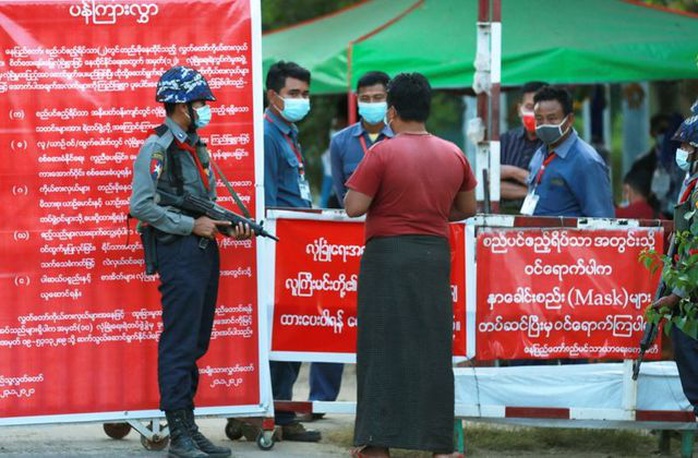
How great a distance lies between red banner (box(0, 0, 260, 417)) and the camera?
7.13 m

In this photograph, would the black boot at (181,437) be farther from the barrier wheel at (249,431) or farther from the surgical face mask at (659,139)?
the surgical face mask at (659,139)

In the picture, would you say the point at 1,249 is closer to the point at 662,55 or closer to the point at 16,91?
the point at 16,91

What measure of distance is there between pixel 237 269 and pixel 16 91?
1502 mm

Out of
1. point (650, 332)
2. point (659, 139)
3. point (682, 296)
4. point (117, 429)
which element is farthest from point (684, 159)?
point (659, 139)

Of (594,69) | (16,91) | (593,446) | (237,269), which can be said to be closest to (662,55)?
(594,69)

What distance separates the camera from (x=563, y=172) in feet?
26.6

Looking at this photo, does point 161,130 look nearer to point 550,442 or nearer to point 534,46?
point 550,442

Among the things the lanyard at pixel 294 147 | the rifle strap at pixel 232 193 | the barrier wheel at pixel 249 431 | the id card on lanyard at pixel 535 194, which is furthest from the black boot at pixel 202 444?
the id card on lanyard at pixel 535 194

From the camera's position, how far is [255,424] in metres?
7.70

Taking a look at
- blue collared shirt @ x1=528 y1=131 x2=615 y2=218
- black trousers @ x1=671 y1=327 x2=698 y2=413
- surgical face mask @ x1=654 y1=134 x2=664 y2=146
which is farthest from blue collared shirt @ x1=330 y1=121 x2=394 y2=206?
surgical face mask @ x1=654 y1=134 x2=664 y2=146

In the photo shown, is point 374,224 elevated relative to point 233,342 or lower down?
elevated

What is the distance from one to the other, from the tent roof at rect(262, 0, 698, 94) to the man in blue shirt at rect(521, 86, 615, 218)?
8.35 ft

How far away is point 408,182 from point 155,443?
218cm

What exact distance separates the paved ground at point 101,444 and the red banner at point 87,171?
342 mm
